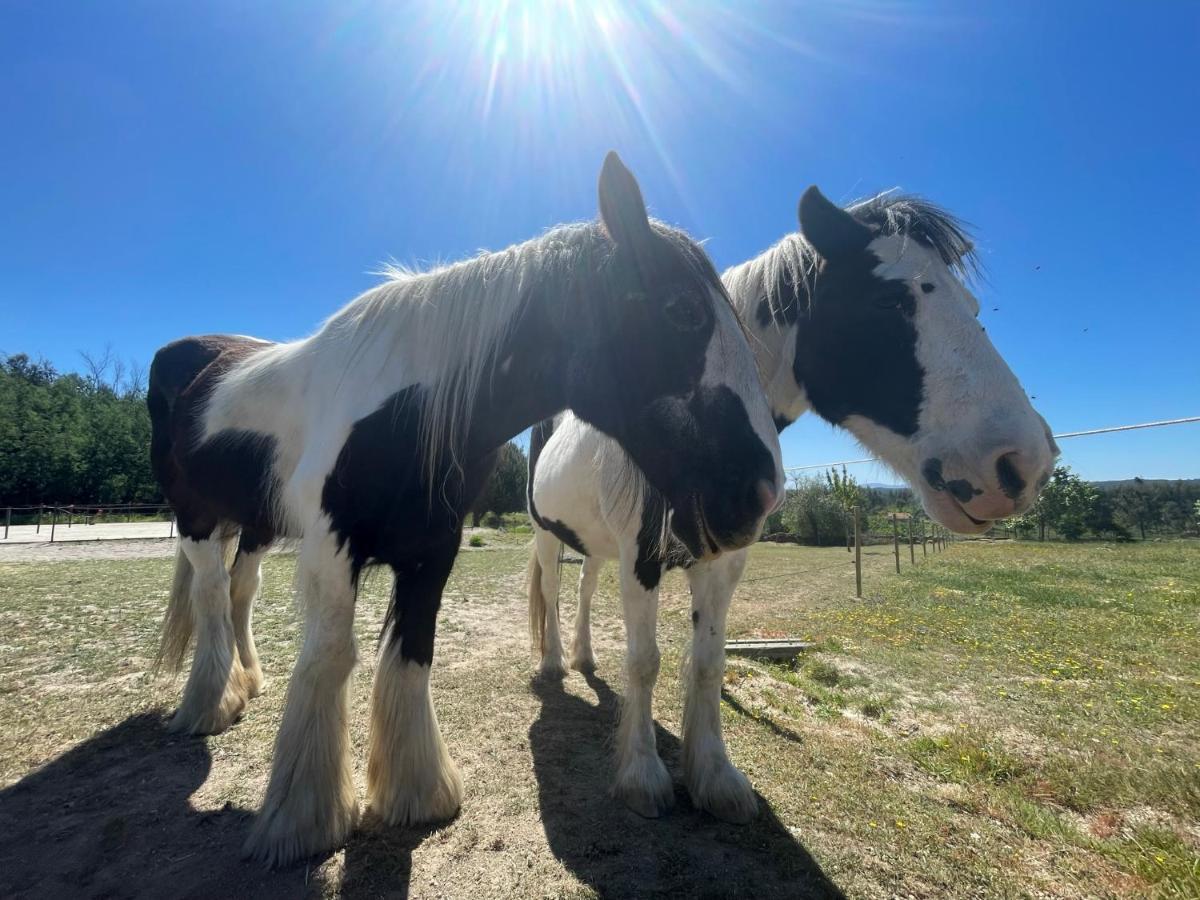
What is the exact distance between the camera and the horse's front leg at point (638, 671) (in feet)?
8.21

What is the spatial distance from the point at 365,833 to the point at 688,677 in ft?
5.10

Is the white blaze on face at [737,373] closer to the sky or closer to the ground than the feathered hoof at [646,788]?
closer to the sky

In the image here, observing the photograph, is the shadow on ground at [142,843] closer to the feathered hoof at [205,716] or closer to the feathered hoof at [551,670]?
the feathered hoof at [205,716]

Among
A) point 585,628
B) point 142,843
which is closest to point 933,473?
point 142,843

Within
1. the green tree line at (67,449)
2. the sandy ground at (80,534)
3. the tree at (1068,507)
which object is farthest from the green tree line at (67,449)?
the tree at (1068,507)

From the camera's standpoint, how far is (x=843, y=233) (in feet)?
7.20

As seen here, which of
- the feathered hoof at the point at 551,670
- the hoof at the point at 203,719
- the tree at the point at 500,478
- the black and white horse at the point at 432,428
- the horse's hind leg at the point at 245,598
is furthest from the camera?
the feathered hoof at the point at 551,670

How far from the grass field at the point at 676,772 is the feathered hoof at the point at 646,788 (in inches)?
2.7

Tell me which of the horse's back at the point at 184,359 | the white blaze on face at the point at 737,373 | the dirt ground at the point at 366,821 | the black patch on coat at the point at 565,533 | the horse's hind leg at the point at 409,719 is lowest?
the dirt ground at the point at 366,821

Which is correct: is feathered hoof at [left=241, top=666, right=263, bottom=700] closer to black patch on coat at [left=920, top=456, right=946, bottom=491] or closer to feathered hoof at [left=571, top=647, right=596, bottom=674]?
feathered hoof at [left=571, top=647, right=596, bottom=674]

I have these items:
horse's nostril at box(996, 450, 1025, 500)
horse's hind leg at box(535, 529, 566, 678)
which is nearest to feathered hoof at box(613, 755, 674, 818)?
horse's nostril at box(996, 450, 1025, 500)

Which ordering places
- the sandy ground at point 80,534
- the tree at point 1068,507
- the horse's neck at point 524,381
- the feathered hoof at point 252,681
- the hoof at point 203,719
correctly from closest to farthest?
the horse's neck at point 524,381
the hoof at point 203,719
the feathered hoof at point 252,681
the sandy ground at point 80,534
the tree at point 1068,507

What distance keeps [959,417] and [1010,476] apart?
0.24 metres

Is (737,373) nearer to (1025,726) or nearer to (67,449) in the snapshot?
(1025,726)
